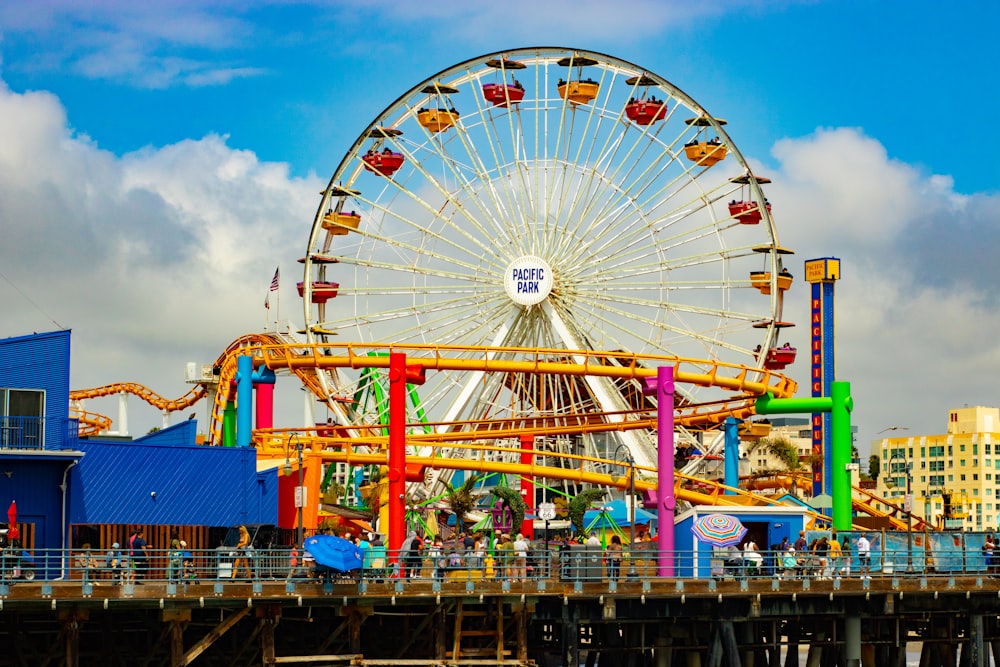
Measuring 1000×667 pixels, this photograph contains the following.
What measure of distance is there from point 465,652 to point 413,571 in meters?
2.58

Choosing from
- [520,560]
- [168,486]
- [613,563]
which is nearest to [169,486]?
[168,486]

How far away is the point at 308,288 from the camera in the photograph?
262 feet

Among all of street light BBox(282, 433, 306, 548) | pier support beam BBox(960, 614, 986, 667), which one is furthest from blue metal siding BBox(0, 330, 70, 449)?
pier support beam BBox(960, 614, 986, 667)

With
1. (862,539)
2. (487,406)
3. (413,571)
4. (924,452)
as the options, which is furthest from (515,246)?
(924,452)

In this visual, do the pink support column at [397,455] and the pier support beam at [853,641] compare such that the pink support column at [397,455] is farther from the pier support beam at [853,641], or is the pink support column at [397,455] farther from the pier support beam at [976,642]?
the pier support beam at [976,642]

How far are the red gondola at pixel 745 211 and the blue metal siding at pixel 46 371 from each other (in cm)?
3847

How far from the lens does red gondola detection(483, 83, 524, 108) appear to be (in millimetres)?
79875

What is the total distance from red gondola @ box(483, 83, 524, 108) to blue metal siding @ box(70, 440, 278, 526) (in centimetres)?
3213

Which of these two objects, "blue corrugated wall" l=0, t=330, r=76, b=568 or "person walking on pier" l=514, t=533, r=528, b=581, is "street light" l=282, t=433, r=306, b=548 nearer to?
"person walking on pier" l=514, t=533, r=528, b=581

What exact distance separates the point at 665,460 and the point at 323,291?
30.7 m

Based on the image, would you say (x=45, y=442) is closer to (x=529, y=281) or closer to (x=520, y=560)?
(x=520, y=560)

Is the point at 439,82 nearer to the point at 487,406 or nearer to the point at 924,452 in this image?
the point at 487,406

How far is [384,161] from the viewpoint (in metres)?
79.6

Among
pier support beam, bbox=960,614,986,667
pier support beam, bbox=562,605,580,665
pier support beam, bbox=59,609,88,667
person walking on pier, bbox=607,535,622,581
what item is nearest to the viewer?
pier support beam, bbox=59,609,88,667
